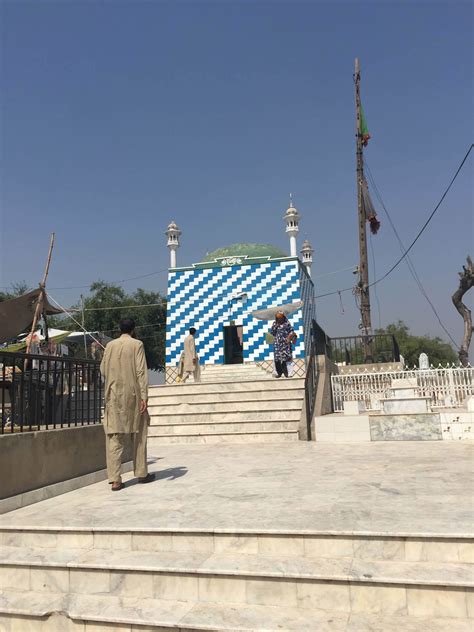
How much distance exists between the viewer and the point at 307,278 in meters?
21.4

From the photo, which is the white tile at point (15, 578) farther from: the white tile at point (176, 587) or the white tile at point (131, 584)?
the white tile at point (176, 587)

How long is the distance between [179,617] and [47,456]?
2.76 meters

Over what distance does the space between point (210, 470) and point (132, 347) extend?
1.91m

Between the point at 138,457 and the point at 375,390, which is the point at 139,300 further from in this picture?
the point at 138,457

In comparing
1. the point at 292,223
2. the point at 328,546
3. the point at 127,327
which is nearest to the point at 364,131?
the point at 292,223

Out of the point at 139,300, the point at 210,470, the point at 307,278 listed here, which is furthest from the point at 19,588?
the point at 139,300

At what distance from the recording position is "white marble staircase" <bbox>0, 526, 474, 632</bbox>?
234 cm

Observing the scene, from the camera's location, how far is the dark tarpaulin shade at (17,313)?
37.6 feet

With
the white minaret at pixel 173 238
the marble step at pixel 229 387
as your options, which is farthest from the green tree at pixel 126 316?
the marble step at pixel 229 387

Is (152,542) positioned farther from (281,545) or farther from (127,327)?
(127,327)

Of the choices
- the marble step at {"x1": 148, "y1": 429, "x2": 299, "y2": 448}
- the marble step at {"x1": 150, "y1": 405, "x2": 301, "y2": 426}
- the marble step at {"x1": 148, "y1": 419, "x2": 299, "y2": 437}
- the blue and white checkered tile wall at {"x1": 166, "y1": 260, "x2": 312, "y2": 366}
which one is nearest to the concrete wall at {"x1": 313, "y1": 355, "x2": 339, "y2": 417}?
the marble step at {"x1": 150, "y1": 405, "x2": 301, "y2": 426}

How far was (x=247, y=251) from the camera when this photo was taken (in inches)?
852

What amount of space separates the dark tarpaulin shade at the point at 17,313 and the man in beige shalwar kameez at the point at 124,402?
7824mm

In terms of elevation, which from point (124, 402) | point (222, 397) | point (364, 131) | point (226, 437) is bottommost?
point (226, 437)
